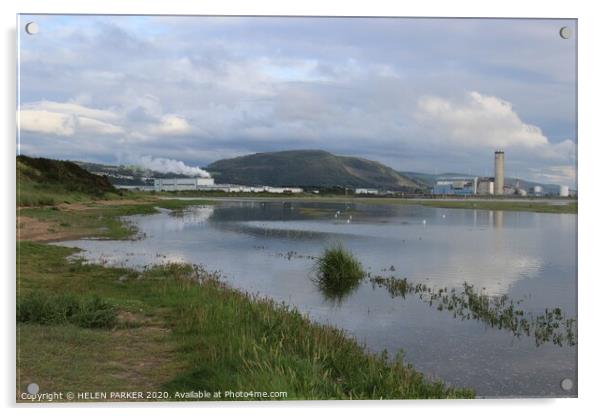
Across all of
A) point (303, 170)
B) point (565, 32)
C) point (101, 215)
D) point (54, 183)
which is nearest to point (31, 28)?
point (54, 183)

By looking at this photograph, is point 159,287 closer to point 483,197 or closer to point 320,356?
point 320,356

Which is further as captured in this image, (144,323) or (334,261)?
(334,261)

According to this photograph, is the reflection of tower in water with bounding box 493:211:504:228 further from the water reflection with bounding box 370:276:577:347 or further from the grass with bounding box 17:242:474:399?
the grass with bounding box 17:242:474:399

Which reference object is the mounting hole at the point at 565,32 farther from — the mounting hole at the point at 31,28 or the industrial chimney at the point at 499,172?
the mounting hole at the point at 31,28

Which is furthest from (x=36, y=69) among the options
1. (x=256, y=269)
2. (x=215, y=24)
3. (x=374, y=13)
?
(x=256, y=269)

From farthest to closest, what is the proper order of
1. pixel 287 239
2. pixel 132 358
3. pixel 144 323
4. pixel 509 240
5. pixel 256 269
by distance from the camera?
pixel 287 239, pixel 509 240, pixel 256 269, pixel 144 323, pixel 132 358

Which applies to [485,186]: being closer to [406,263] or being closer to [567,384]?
[567,384]
